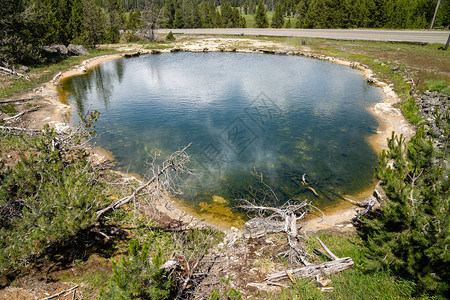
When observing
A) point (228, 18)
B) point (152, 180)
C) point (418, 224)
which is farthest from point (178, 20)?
point (418, 224)

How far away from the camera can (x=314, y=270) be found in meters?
8.23

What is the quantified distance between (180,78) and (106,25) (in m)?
34.1

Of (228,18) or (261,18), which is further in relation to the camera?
(228,18)

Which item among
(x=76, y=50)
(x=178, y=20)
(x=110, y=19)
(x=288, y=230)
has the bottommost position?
(x=288, y=230)

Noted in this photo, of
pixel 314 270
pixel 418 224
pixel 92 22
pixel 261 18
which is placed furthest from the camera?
pixel 261 18

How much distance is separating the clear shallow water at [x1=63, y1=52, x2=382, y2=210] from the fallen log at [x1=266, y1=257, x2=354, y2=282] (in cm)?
611

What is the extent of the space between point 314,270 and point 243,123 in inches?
641

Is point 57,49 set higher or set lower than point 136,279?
higher

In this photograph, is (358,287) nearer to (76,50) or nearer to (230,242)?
(230,242)

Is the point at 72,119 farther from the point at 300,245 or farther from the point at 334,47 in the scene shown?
the point at 334,47

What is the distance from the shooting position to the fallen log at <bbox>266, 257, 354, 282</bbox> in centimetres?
819

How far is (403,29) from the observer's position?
196ft

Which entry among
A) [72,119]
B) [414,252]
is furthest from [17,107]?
[414,252]

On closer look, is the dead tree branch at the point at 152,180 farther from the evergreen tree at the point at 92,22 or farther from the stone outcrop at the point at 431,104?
the evergreen tree at the point at 92,22
